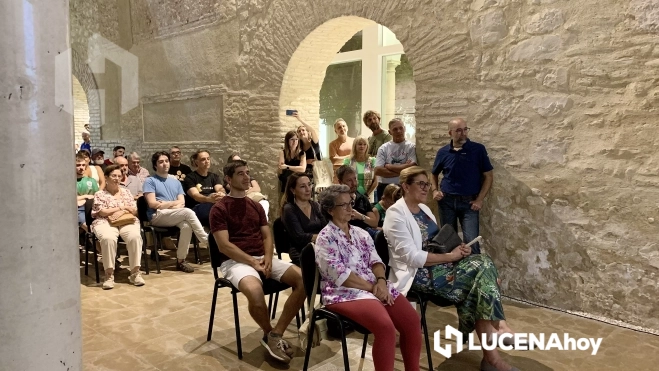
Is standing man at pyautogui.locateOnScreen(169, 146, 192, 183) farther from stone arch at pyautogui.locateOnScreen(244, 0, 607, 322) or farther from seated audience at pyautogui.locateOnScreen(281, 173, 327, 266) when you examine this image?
seated audience at pyautogui.locateOnScreen(281, 173, 327, 266)

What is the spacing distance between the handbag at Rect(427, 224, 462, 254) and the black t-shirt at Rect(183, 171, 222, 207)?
337cm

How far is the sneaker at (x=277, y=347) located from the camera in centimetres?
314

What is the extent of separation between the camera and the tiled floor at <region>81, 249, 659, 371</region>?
10.4 feet

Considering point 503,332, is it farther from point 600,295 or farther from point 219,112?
point 219,112

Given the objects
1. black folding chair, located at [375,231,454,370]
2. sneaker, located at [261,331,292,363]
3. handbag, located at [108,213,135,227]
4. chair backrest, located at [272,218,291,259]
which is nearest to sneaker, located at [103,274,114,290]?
handbag, located at [108,213,135,227]

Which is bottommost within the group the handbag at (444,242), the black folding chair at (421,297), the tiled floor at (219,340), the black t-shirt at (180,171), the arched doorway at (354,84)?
the tiled floor at (219,340)

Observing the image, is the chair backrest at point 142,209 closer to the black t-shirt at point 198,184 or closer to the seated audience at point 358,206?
the black t-shirt at point 198,184

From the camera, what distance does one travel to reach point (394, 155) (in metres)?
5.10

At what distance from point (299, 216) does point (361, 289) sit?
3.47 ft

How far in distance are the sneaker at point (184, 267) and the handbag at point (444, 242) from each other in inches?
122

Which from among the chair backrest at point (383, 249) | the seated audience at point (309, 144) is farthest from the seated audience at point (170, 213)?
the chair backrest at point (383, 249)

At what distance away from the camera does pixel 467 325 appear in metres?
3.03

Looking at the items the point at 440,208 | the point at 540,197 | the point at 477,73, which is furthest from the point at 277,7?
the point at 540,197

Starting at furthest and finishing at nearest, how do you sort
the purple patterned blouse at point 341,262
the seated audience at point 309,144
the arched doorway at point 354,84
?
the arched doorway at point 354,84 → the seated audience at point 309,144 → the purple patterned blouse at point 341,262
